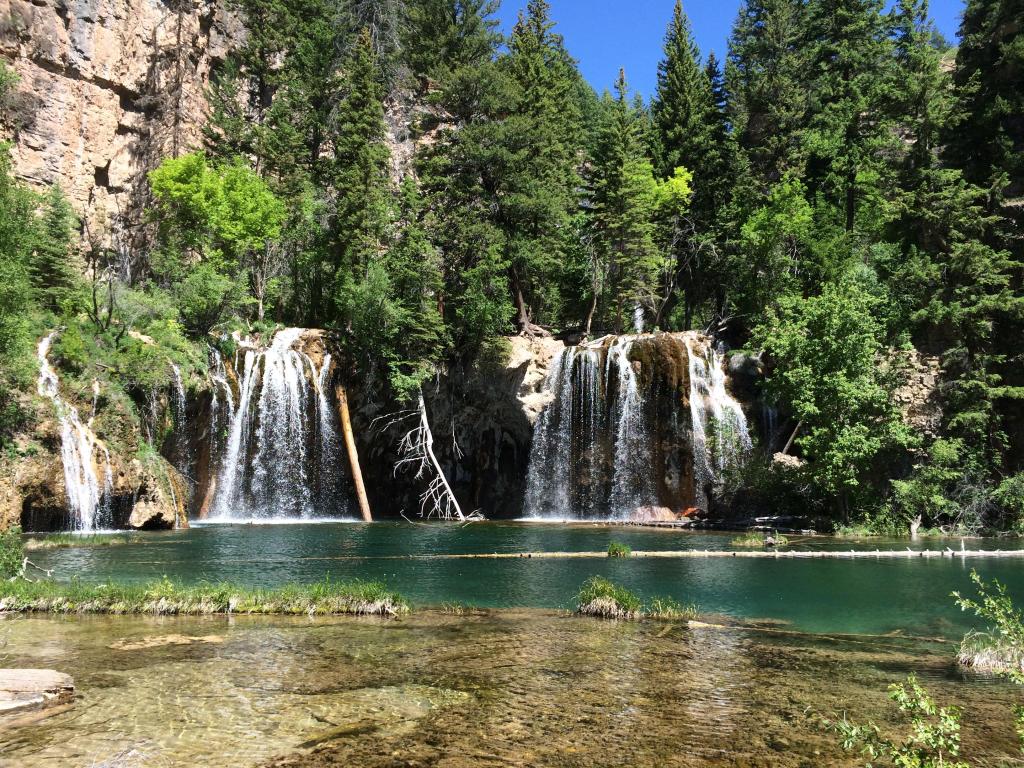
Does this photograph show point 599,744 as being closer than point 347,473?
Yes

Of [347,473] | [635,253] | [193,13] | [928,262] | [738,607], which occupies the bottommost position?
[738,607]

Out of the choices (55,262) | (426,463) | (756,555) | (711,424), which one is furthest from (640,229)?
(55,262)

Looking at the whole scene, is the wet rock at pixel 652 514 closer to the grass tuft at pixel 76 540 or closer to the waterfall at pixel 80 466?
the grass tuft at pixel 76 540

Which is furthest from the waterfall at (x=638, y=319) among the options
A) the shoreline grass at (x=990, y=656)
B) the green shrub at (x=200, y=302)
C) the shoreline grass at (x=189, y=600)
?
the shoreline grass at (x=990, y=656)

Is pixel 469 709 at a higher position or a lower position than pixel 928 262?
lower

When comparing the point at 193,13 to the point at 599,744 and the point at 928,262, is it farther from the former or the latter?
the point at 599,744

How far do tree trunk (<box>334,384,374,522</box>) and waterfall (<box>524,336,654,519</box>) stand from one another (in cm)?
772

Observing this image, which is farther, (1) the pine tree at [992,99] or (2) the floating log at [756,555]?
(1) the pine tree at [992,99]

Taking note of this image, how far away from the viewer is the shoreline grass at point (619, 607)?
1219 cm

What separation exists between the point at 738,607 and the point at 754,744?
24.6 feet

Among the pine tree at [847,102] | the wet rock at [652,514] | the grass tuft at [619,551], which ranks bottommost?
the grass tuft at [619,551]

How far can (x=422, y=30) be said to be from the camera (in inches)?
Answer: 2127

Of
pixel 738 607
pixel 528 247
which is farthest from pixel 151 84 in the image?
pixel 738 607

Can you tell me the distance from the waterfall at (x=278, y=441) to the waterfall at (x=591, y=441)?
970 centimetres
